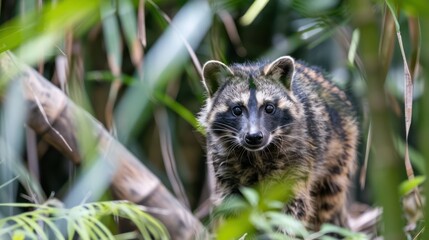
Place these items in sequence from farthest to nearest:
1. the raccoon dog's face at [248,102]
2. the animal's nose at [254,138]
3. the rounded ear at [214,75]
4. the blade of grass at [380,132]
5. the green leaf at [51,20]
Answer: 1. the rounded ear at [214,75]
2. the raccoon dog's face at [248,102]
3. the animal's nose at [254,138]
4. the green leaf at [51,20]
5. the blade of grass at [380,132]

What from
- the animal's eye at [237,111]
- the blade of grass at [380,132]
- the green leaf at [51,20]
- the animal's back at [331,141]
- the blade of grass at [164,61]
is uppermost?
the green leaf at [51,20]

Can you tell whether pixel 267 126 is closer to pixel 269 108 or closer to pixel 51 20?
pixel 269 108

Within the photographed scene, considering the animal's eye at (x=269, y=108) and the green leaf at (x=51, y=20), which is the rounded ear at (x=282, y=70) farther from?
the green leaf at (x=51, y=20)

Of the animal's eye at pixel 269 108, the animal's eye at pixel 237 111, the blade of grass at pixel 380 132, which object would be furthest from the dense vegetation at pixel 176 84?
the animal's eye at pixel 269 108

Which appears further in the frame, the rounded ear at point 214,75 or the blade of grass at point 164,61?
the rounded ear at point 214,75

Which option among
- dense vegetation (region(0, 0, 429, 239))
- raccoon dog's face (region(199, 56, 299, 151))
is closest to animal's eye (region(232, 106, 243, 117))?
raccoon dog's face (region(199, 56, 299, 151))

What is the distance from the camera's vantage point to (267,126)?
11.1ft

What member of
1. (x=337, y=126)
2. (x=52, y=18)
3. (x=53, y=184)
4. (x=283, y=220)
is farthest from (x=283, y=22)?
(x=52, y=18)

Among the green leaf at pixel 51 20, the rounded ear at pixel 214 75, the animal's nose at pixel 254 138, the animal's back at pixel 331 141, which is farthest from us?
the animal's back at pixel 331 141

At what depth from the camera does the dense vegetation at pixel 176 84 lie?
3.22 ft

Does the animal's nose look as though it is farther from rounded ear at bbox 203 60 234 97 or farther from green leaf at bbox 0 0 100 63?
green leaf at bbox 0 0 100 63

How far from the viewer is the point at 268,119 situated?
11.3 feet

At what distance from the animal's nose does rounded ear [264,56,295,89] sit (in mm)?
426

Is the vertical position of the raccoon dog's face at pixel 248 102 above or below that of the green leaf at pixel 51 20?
below
